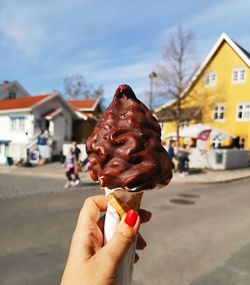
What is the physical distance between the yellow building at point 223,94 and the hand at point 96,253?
25.6 metres

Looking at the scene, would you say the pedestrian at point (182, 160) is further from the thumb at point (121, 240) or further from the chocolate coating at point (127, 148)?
the thumb at point (121, 240)

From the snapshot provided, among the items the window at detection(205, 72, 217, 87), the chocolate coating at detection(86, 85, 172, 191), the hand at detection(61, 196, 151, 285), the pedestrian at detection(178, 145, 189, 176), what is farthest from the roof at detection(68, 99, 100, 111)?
the hand at detection(61, 196, 151, 285)

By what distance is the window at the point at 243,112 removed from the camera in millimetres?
28141

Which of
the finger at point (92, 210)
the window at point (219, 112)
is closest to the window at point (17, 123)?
the window at point (219, 112)

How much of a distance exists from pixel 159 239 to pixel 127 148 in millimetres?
5233

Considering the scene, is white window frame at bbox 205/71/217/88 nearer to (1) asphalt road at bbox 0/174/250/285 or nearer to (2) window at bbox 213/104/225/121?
(2) window at bbox 213/104/225/121

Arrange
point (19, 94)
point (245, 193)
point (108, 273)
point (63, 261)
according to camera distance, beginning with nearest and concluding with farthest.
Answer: point (108, 273)
point (63, 261)
point (245, 193)
point (19, 94)

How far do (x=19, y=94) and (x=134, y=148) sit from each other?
42.9 meters

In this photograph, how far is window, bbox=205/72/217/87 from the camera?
30.3 m

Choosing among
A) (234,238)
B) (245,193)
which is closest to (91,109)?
(245,193)

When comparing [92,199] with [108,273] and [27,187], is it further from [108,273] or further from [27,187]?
[27,187]

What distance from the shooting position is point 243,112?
2844 centimetres

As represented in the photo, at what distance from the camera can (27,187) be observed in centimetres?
1380

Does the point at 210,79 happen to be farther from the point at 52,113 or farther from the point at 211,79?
the point at 52,113
